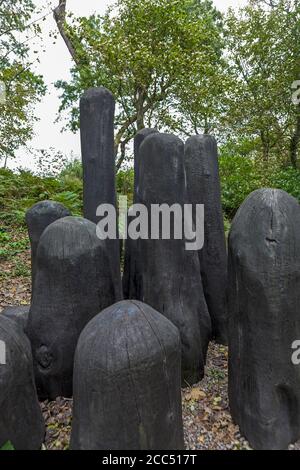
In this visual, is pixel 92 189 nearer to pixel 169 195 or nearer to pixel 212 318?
pixel 169 195

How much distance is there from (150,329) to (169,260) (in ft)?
3.12

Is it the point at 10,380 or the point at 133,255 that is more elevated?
the point at 133,255

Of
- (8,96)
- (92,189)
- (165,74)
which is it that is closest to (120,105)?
(165,74)

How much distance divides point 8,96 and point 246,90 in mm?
7658

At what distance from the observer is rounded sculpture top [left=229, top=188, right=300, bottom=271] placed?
222 centimetres

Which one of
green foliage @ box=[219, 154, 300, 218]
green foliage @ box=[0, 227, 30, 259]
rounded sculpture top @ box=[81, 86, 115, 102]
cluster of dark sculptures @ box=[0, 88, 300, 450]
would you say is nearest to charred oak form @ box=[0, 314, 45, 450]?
cluster of dark sculptures @ box=[0, 88, 300, 450]

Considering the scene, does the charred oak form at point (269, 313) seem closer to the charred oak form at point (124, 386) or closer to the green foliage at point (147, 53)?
the charred oak form at point (124, 386)

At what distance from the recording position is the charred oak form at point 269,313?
224cm

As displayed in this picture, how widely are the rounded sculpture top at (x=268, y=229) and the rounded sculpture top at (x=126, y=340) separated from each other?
0.74 metres

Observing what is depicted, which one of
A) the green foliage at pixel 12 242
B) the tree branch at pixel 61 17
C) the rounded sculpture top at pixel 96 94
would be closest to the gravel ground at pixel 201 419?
the rounded sculpture top at pixel 96 94

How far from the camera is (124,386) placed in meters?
1.87

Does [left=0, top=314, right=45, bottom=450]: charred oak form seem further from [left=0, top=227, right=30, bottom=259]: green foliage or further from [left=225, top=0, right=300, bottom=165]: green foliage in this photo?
[left=225, top=0, right=300, bottom=165]: green foliage

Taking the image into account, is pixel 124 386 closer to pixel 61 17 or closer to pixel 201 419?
pixel 201 419

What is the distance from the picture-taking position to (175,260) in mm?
2877
